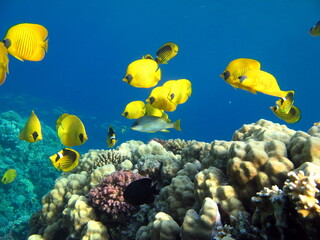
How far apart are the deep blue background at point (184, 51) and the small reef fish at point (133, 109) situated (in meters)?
61.3

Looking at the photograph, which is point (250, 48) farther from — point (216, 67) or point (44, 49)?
point (44, 49)

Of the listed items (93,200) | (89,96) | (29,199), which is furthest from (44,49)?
(89,96)

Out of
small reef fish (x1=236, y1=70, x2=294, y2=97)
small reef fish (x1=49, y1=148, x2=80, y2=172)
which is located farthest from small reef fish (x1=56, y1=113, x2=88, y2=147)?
small reef fish (x1=236, y1=70, x2=294, y2=97)

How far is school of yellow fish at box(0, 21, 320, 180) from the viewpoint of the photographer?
271 cm

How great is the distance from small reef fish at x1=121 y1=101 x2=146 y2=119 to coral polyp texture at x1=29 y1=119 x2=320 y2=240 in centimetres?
102

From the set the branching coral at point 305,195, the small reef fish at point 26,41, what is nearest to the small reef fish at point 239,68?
the branching coral at point 305,195

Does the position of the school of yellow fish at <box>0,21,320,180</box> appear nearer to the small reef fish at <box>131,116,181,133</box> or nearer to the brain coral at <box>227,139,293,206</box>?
the small reef fish at <box>131,116,181,133</box>

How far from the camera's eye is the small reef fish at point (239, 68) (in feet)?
8.85

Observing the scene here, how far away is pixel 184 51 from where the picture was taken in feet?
401

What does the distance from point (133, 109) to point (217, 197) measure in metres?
2.63

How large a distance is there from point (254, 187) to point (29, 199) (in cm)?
1202

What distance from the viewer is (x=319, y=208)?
1.62m

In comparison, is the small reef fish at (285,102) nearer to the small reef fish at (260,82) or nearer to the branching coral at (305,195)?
the small reef fish at (260,82)

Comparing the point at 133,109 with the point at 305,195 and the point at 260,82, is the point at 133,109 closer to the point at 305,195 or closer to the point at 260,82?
the point at 260,82
